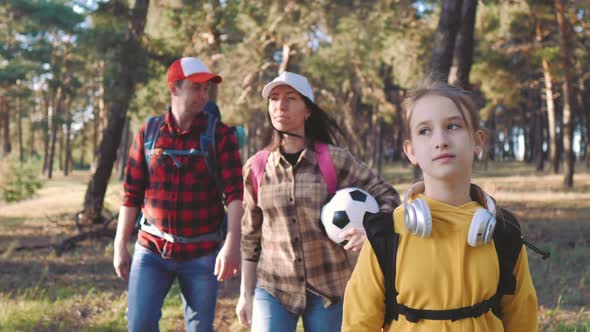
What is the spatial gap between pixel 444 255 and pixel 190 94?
7.60 ft

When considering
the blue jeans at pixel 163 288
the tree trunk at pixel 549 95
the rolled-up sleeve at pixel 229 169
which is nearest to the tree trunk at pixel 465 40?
the rolled-up sleeve at pixel 229 169

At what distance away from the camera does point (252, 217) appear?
10.8ft

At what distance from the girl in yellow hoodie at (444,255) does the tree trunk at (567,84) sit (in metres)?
19.9

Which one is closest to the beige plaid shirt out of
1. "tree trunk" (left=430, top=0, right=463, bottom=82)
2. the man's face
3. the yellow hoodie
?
Result: the man's face

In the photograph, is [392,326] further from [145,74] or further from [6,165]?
[6,165]

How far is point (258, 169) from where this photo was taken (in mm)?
3279

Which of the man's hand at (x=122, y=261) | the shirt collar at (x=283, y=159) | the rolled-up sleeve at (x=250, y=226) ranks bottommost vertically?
the man's hand at (x=122, y=261)

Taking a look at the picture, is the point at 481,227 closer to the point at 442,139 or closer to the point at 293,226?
the point at 442,139

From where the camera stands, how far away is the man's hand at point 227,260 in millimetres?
3340

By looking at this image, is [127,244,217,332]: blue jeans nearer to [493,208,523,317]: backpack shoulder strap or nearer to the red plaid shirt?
the red plaid shirt

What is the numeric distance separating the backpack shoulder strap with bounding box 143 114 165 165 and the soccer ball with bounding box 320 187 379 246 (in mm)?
1274

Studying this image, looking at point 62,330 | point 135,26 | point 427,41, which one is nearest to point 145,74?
point 135,26

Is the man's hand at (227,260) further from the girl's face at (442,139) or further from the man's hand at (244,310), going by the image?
the girl's face at (442,139)

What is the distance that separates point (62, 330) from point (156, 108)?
17980mm
